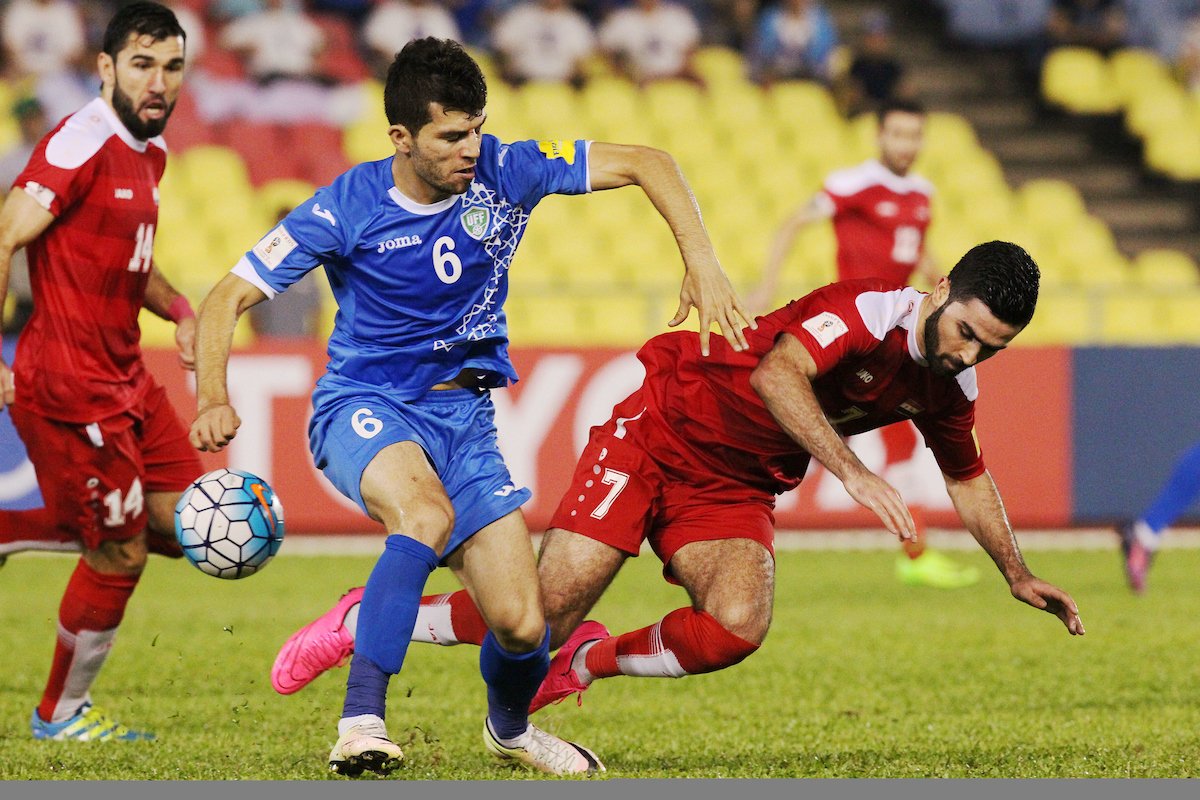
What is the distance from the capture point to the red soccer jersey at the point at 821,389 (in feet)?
17.3

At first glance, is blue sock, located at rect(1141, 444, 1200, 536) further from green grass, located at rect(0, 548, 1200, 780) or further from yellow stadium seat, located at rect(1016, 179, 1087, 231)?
yellow stadium seat, located at rect(1016, 179, 1087, 231)

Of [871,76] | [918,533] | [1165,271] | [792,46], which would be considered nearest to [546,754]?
[918,533]

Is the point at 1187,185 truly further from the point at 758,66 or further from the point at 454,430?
the point at 454,430

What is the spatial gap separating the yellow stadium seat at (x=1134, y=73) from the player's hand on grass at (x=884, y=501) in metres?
14.9

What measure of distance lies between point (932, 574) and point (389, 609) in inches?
239

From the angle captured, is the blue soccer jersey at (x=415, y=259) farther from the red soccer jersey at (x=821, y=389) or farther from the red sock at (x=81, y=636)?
the red sock at (x=81, y=636)

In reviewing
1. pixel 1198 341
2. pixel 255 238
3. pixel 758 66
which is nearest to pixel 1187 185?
pixel 758 66

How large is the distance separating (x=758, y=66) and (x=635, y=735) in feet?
40.4

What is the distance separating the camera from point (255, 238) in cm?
1470

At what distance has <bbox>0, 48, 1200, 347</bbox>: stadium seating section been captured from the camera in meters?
14.6

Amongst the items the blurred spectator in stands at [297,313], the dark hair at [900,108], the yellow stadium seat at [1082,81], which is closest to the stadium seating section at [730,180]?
the yellow stadium seat at [1082,81]

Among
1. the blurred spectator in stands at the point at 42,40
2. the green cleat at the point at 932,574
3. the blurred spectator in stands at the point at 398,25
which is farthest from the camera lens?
the blurred spectator in stands at the point at 398,25

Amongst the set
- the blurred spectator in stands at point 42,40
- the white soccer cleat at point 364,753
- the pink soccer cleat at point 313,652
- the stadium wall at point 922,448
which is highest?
the blurred spectator in stands at point 42,40

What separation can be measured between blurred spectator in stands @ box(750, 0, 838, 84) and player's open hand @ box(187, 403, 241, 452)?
1323cm
